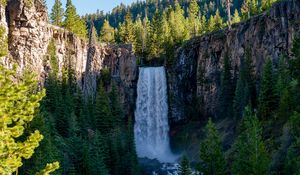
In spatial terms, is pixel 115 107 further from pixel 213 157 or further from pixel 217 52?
pixel 213 157

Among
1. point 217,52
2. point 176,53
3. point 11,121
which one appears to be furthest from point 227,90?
point 11,121

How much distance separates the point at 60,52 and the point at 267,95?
37.9 metres

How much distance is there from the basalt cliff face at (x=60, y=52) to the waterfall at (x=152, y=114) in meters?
1.98

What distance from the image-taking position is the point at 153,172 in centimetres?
5434

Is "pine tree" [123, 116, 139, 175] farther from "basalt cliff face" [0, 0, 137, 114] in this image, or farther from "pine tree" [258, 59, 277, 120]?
"basalt cliff face" [0, 0, 137, 114]

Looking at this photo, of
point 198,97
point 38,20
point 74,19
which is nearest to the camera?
point 38,20

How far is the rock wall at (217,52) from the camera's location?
51594 mm

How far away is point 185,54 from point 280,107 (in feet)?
103

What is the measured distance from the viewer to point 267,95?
4638 centimetres

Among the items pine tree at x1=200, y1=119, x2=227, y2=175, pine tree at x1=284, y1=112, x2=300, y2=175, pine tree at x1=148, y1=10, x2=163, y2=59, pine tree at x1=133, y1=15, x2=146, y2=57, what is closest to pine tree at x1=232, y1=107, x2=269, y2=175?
pine tree at x1=284, y1=112, x2=300, y2=175

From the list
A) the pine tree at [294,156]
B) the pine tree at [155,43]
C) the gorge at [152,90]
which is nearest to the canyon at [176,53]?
the gorge at [152,90]

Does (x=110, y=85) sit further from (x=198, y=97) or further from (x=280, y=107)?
(x=280, y=107)

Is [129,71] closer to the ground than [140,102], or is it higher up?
higher up

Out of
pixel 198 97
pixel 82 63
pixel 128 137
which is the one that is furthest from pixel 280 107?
pixel 82 63
